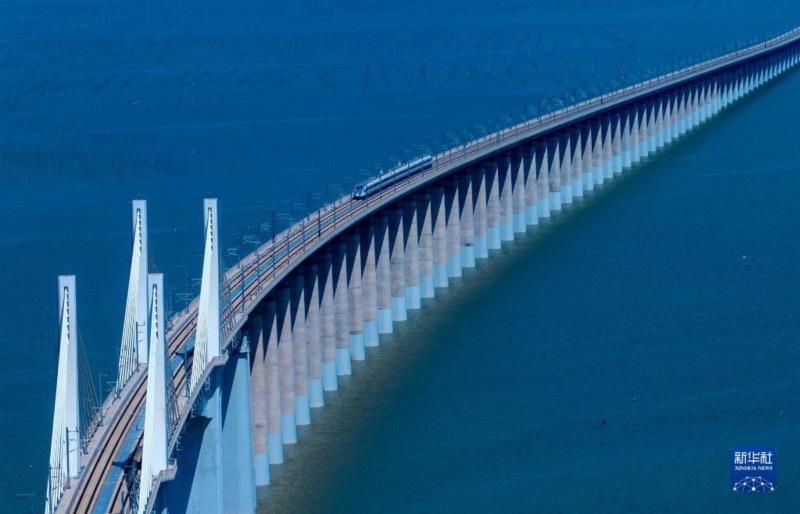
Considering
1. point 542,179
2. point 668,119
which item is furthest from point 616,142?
point 542,179

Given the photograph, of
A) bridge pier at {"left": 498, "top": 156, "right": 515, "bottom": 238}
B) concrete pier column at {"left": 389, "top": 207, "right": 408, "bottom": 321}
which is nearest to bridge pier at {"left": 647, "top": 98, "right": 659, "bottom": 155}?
bridge pier at {"left": 498, "top": 156, "right": 515, "bottom": 238}

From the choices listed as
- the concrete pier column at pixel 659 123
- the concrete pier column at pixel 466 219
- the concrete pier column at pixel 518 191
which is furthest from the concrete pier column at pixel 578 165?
the concrete pier column at pixel 466 219

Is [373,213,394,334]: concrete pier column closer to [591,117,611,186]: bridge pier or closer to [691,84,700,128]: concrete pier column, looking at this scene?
[591,117,611,186]: bridge pier

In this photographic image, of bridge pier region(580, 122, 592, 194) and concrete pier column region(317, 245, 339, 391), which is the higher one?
bridge pier region(580, 122, 592, 194)

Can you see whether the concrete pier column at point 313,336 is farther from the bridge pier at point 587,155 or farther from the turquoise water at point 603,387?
the bridge pier at point 587,155

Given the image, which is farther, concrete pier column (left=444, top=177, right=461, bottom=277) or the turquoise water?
concrete pier column (left=444, top=177, right=461, bottom=277)

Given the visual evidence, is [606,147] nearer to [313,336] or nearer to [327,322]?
[327,322]

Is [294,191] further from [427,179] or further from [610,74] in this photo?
[610,74]
